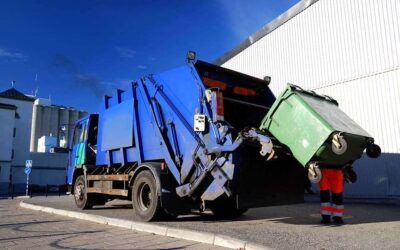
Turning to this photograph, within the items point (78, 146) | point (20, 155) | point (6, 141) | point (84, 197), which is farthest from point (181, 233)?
point (20, 155)

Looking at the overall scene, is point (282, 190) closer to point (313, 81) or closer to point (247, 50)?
point (313, 81)

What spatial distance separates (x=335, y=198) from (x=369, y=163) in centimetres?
688

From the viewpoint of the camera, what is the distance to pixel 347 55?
44.7 ft

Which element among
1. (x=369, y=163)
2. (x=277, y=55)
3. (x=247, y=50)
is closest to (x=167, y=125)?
(x=369, y=163)

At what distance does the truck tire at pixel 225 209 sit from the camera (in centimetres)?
822

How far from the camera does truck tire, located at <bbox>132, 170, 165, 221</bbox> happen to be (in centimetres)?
705

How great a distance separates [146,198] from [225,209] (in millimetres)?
1829

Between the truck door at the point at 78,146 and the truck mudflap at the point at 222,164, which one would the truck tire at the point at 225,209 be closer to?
the truck mudflap at the point at 222,164

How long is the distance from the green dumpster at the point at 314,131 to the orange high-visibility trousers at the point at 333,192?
0.50 m

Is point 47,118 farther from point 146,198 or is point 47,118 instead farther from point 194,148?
point 194,148

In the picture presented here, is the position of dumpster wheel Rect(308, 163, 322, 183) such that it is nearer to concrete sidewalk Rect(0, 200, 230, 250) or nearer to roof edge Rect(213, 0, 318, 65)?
concrete sidewalk Rect(0, 200, 230, 250)

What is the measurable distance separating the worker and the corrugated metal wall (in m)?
6.07

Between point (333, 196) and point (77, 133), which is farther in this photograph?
point (77, 133)

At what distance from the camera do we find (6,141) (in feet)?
101
